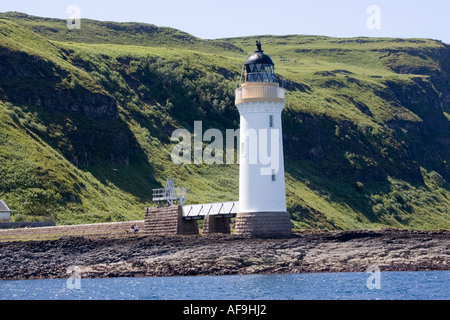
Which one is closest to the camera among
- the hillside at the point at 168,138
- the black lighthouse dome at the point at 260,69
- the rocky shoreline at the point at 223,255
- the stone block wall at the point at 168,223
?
the rocky shoreline at the point at 223,255

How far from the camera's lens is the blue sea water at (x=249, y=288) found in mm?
34469

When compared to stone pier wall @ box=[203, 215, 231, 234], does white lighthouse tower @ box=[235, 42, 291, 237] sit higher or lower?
higher

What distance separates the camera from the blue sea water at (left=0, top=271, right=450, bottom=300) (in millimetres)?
34469

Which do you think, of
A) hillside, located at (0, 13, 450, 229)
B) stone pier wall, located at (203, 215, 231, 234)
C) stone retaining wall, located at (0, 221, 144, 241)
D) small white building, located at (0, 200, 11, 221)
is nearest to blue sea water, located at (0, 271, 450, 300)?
stone pier wall, located at (203, 215, 231, 234)

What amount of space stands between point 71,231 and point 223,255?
1500cm

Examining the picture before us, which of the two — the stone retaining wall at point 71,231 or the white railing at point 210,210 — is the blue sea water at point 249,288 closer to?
the white railing at point 210,210

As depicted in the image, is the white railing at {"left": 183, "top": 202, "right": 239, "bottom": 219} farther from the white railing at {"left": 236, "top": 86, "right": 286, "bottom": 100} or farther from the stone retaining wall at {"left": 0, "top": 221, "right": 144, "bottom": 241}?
the white railing at {"left": 236, "top": 86, "right": 286, "bottom": 100}

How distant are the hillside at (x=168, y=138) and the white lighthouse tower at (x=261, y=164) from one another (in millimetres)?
24832

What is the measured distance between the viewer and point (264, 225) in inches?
1842

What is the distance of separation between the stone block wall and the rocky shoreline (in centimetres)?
328

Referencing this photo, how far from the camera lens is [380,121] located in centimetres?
14938

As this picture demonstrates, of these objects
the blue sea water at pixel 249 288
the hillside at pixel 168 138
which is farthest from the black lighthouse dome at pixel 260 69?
the hillside at pixel 168 138

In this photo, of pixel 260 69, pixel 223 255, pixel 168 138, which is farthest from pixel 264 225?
pixel 168 138
